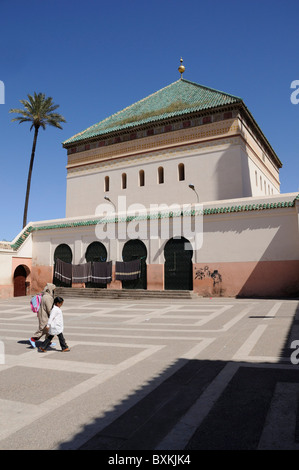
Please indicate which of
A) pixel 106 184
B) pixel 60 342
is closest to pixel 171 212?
pixel 106 184

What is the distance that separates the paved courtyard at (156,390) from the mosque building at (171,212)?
909 centimetres

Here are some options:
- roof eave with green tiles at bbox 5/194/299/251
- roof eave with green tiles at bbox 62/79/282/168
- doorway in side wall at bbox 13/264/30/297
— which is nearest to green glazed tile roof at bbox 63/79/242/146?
roof eave with green tiles at bbox 62/79/282/168

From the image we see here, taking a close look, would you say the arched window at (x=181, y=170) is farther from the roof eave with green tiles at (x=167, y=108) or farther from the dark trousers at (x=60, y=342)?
the dark trousers at (x=60, y=342)

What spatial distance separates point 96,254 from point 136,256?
9.94ft

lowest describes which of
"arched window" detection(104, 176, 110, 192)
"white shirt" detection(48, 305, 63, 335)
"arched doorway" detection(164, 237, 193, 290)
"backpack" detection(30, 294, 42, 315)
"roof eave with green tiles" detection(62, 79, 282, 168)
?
"white shirt" detection(48, 305, 63, 335)

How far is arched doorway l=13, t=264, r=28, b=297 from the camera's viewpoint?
24266 millimetres

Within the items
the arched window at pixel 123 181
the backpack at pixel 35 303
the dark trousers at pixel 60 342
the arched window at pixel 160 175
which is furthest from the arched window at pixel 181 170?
the dark trousers at pixel 60 342

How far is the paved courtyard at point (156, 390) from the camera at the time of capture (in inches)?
139

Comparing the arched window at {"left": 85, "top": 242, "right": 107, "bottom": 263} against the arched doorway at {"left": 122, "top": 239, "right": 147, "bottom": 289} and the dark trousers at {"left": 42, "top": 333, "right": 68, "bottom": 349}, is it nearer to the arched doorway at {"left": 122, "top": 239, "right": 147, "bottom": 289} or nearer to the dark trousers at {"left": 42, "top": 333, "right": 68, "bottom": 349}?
the arched doorway at {"left": 122, "top": 239, "right": 147, "bottom": 289}

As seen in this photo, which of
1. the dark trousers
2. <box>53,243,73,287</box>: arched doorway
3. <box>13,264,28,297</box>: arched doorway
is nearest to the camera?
the dark trousers

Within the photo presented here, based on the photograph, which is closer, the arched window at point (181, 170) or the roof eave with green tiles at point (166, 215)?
the roof eave with green tiles at point (166, 215)

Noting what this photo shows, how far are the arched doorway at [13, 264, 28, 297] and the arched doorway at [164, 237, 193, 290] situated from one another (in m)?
10.9

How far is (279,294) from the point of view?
56.7ft
